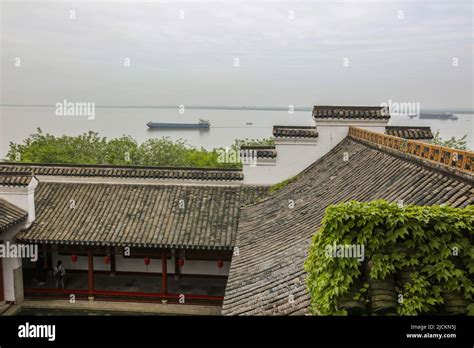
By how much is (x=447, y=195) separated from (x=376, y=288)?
2.61 metres

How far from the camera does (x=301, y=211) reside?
38.2 feet

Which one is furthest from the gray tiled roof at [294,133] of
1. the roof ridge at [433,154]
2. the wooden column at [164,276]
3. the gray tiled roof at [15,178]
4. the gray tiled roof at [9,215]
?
the gray tiled roof at [9,215]

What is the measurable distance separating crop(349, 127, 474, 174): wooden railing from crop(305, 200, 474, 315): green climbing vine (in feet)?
6.46

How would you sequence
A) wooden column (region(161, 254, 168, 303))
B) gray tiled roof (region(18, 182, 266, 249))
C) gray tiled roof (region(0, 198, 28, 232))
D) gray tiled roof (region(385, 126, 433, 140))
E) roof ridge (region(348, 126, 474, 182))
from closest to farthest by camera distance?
roof ridge (region(348, 126, 474, 182)) → gray tiled roof (region(0, 198, 28, 232)) → gray tiled roof (region(18, 182, 266, 249)) → wooden column (region(161, 254, 168, 303)) → gray tiled roof (region(385, 126, 433, 140))

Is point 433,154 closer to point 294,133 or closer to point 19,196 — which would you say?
point 294,133

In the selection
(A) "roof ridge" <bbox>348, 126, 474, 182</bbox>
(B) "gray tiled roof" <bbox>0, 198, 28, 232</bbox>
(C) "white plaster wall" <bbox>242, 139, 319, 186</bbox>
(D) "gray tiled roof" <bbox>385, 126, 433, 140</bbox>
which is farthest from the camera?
(C) "white plaster wall" <bbox>242, 139, 319, 186</bbox>

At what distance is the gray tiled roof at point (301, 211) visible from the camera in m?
6.96

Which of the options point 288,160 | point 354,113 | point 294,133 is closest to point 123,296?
point 288,160

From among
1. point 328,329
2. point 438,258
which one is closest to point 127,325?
point 328,329

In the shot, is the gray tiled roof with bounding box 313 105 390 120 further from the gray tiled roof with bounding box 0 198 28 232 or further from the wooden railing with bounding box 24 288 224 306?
the gray tiled roof with bounding box 0 198 28 232

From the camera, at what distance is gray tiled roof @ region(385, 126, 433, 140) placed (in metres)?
16.6

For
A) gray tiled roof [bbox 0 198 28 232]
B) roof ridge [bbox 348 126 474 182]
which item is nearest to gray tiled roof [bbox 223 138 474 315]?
roof ridge [bbox 348 126 474 182]

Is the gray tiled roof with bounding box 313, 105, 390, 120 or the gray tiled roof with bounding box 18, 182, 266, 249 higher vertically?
the gray tiled roof with bounding box 313, 105, 390, 120

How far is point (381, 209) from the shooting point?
17.8 ft
